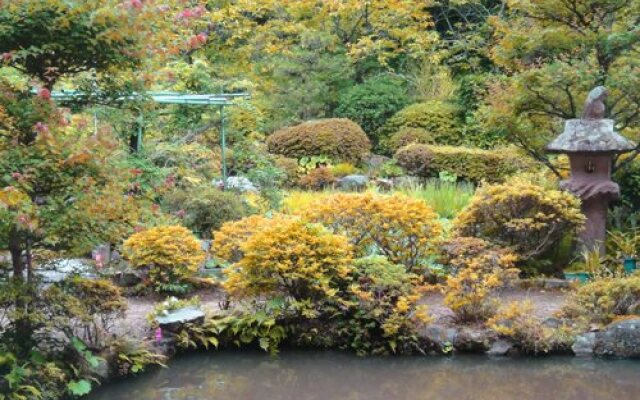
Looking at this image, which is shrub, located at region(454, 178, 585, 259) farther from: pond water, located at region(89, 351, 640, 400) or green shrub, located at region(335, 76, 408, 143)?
green shrub, located at region(335, 76, 408, 143)

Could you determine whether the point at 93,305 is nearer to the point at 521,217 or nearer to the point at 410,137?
the point at 521,217

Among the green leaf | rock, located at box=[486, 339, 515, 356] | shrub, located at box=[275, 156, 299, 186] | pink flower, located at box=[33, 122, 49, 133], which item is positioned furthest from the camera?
shrub, located at box=[275, 156, 299, 186]

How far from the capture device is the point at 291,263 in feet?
22.2

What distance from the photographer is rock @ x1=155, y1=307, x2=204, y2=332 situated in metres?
6.68

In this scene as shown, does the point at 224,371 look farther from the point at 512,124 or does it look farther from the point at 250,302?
the point at 512,124

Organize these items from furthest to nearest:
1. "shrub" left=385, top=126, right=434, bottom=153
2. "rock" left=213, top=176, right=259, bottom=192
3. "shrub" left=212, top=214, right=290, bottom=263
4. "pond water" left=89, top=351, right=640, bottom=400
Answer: "shrub" left=385, top=126, right=434, bottom=153 → "rock" left=213, top=176, right=259, bottom=192 → "shrub" left=212, top=214, right=290, bottom=263 → "pond water" left=89, top=351, right=640, bottom=400

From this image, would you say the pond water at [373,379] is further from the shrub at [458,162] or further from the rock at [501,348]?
the shrub at [458,162]

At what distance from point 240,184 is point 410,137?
550 centimetres

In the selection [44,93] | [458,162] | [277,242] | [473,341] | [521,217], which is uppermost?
[44,93]

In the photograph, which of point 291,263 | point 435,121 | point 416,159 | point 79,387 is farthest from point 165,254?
point 435,121

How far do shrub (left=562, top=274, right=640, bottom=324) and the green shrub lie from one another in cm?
949

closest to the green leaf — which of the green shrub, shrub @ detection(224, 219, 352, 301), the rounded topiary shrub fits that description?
shrub @ detection(224, 219, 352, 301)

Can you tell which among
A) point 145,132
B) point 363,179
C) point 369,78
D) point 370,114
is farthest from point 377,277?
point 369,78

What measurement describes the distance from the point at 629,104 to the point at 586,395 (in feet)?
14.2
